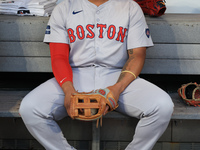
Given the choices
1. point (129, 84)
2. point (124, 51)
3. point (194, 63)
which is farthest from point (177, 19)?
point (129, 84)

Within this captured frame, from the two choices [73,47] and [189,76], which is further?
[189,76]

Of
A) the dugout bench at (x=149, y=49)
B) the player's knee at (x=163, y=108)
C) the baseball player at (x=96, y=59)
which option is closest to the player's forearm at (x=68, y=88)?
the baseball player at (x=96, y=59)

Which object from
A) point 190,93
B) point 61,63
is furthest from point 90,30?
point 190,93

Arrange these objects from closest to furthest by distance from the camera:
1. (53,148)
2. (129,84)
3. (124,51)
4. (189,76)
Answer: (53,148)
(129,84)
(124,51)
(189,76)

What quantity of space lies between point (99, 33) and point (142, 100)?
22.8 inches

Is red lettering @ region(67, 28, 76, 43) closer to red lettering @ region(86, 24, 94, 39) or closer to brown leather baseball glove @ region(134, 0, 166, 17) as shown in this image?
red lettering @ region(86, 24, 94, 39)

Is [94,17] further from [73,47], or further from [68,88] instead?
[68,88]

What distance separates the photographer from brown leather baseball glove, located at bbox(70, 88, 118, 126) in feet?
6.70

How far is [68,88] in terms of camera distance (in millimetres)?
2197

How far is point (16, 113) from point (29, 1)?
1.10 meters

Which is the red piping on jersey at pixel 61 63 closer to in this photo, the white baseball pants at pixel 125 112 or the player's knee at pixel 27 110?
the white baseball pants at pixel 125 112

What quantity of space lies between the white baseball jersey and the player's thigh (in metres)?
0.26

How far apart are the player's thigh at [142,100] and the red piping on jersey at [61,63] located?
37 cm

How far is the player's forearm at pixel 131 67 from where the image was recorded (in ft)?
7.45
